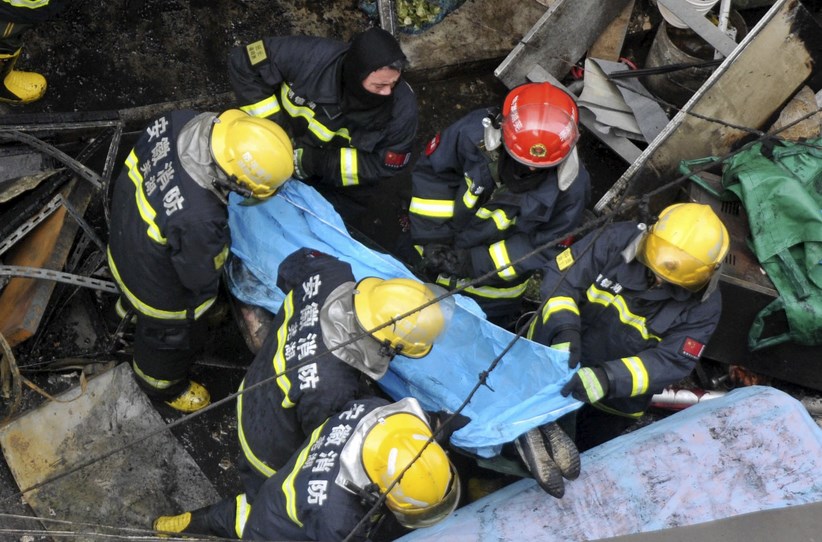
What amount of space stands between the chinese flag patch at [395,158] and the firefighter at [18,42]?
2095 millimetres

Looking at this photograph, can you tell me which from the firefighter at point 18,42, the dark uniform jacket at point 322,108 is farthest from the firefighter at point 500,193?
the firefighter at point 18,42

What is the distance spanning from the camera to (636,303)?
14.2 feet

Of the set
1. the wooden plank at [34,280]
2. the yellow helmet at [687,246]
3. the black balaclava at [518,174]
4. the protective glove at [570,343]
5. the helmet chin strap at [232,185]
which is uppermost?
the yellow helmet at [687,246]

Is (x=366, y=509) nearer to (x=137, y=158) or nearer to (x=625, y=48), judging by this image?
(x=137, y=158)

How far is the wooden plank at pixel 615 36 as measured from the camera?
622 centimetres

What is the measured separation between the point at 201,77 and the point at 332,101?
6.20 feet

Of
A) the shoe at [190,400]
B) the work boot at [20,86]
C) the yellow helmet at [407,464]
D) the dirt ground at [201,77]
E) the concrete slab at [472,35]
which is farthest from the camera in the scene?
the concrete slab at [472,35]

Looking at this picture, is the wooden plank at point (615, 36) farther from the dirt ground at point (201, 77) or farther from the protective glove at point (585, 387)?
the protective glove at point (585, 387)

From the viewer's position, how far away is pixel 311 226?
462 centimetres

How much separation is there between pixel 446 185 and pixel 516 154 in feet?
1.92

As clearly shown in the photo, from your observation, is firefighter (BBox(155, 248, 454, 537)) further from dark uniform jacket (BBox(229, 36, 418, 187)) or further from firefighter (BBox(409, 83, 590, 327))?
dark uniform jacket (BBox(229, 36, 418, 187))

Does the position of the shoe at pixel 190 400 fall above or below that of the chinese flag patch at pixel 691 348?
below

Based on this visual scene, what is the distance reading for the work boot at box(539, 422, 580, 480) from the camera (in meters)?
3.86

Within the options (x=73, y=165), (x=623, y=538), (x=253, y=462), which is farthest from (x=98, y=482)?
(x=623, y=538)
